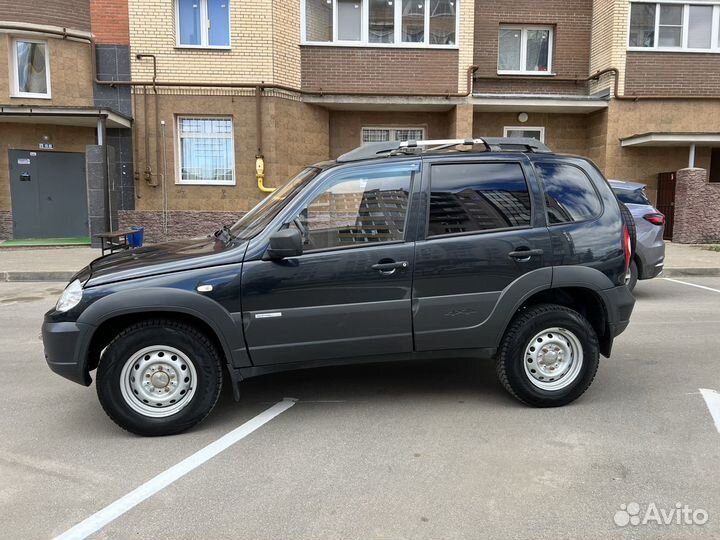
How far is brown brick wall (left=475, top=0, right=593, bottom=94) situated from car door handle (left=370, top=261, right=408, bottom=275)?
1406cm

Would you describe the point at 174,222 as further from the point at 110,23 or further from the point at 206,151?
the point at 110,23

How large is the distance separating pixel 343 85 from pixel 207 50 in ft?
11.7

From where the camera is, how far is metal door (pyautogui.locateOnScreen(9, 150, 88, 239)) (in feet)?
51.5

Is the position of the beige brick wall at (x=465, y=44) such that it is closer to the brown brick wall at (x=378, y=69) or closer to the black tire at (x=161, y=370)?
the brown brick wall at (x=378, y=69)

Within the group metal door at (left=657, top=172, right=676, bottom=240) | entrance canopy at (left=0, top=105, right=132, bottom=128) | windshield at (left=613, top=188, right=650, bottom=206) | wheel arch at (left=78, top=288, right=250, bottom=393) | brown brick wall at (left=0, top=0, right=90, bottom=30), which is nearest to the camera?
wheel arch at (left=78, top=288, right=250, bottom=393)

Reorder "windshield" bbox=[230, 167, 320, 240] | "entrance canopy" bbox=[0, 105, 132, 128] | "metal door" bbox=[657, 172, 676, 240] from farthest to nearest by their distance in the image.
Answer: "metal door" bbox=[657, 172, 676, 240] < "entrance canopy" bbox=[0, 105, 132, 128] < "windshield" bbox=[230, 167, 320, 240]

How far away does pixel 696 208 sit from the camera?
1521cm

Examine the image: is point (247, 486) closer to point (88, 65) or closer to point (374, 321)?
point (374, 321)

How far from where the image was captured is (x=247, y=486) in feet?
10.9

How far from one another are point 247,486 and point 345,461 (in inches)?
24.5

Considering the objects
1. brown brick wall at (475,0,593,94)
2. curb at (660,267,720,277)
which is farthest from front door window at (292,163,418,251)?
brown brick wall at (475,0,593,94)

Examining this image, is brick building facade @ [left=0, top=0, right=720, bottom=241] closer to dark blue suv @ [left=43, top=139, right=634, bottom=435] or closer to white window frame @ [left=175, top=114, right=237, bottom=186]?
white window frame @ [left=175, top=114, right=237, bottom=186]

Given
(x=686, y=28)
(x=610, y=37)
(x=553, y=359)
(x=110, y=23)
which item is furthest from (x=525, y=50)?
(x=553, y=359)

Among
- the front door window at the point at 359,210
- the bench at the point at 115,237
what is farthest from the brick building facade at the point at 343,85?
the front door window at the point at 359,210
